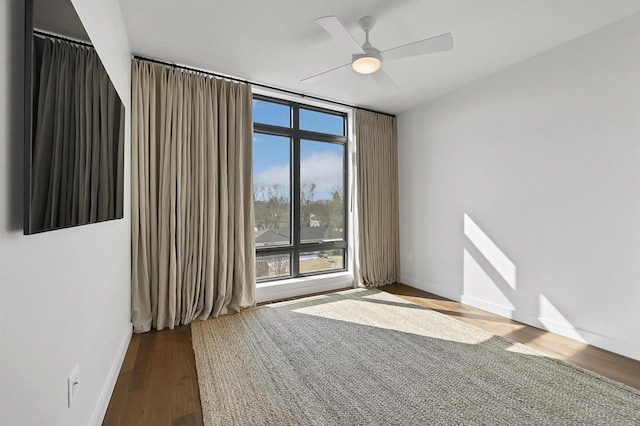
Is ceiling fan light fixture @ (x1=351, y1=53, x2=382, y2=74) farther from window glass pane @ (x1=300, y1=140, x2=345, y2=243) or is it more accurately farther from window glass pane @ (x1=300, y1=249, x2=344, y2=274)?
window glass pane @ (x1=300, y1=249, x2=344, y2=274)

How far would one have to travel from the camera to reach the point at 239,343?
8.10 ft

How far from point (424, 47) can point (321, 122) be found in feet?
6.94

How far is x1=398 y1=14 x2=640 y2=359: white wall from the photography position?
2.31 m

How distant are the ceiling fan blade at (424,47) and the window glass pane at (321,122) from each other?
177 centimetres

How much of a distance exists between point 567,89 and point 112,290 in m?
3.93

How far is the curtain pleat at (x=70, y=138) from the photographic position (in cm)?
88

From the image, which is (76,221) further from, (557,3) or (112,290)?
(557,3)

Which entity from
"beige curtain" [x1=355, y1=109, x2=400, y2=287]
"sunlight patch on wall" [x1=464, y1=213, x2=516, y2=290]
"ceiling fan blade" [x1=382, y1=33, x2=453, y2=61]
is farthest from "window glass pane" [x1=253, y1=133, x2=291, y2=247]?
"sunlight patch on wall" [x1=464, y1=213, x2=516, y2=290]

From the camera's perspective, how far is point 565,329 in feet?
8.63

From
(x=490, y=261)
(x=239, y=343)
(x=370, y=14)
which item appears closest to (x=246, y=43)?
(x=370, y=14)

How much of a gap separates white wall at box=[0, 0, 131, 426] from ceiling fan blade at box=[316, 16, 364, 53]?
49.8 inches

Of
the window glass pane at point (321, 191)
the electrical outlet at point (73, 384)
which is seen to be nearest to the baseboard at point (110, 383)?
the electrical outlet at point (73, 384)

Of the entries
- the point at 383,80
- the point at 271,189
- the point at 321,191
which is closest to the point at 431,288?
the point at 321,191

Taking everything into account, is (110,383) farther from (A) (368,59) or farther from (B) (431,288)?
(B) (431,288)
